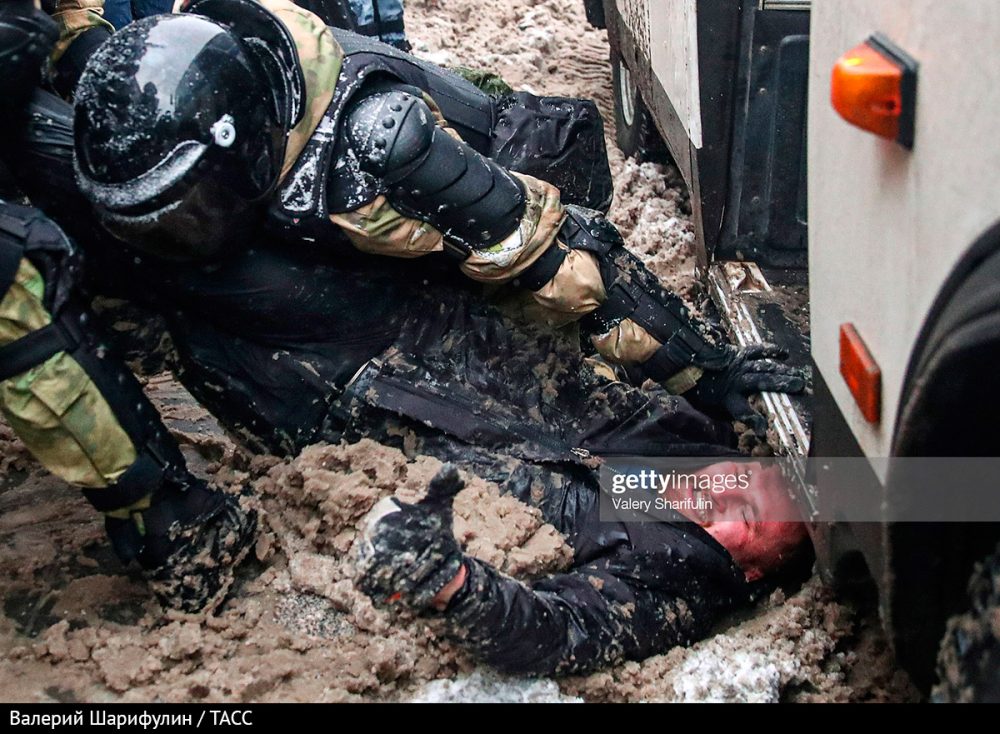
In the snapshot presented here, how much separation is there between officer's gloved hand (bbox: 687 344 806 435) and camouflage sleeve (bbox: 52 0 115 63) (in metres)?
1.89

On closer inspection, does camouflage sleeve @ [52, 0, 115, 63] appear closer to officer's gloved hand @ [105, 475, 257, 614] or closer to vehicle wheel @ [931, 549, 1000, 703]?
officer's gloved hand @ [105, 475, 257, 614]

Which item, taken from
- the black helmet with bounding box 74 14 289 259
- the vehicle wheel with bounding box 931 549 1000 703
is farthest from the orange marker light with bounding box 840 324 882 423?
the black helmet with bounding box 74 14 289 259

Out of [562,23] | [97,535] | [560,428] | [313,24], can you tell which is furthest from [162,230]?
[562,23]

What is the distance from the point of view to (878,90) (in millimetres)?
1448

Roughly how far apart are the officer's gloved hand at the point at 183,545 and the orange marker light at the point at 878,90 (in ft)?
5.53

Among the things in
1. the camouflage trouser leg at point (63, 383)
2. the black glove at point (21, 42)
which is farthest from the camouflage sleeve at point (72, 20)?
the camouflage trouser leg at point (63, 383)

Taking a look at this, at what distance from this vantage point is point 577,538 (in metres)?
2.61

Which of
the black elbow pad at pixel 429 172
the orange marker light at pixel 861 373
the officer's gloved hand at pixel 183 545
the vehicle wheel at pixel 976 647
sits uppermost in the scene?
the black elbow pad at pixel 429 172

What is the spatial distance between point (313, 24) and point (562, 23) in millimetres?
3768

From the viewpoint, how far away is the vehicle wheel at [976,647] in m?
1.41

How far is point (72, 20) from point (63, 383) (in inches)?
42.4

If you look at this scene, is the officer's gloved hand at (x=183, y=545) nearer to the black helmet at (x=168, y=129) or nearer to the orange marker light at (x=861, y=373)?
the black helmet at (x=168, y=129)

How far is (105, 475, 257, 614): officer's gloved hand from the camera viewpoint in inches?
95.7

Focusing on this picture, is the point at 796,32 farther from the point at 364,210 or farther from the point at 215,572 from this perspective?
the point at 215,572
